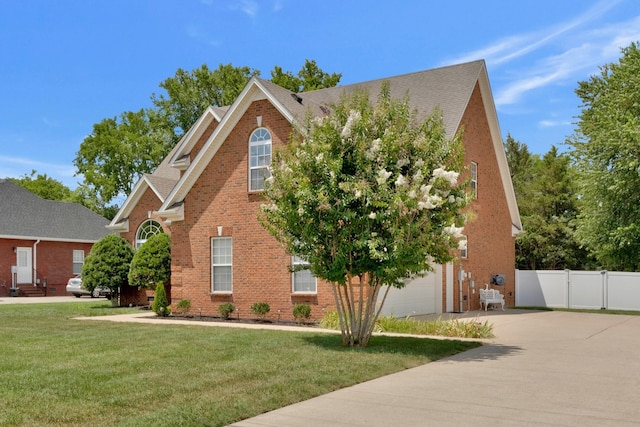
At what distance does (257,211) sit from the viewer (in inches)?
786

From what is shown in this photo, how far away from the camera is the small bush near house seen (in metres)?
19.6

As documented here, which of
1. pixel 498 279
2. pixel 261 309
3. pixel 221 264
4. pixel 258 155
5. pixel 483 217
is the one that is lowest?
pixel 261 309

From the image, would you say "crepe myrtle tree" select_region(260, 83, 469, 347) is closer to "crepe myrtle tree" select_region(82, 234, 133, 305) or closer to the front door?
"crepe myrtle tree" select_region(82, 234, 133, 305)

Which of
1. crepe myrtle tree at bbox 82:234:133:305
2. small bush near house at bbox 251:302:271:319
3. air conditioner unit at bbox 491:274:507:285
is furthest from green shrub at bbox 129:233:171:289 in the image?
air conditioner unit at bbox 491:274:507:285

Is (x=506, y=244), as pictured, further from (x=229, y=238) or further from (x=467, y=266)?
(x=229, y=238)

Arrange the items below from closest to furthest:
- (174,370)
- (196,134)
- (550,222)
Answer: (174,370)
(196,134)
(550,222)

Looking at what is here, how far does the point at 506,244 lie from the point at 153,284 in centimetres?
1496

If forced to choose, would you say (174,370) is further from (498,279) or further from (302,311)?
(498,279)

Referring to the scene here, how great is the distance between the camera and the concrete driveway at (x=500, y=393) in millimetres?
7383

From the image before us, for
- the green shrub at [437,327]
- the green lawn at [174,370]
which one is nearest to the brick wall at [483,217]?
the green shrub at [437,327]

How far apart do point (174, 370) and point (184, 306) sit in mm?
11536

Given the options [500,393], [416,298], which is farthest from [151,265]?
[500,393]

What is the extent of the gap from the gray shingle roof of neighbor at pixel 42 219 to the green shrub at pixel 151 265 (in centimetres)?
1749

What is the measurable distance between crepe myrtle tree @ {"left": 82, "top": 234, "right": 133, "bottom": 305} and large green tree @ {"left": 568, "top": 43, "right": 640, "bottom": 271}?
795 inches
